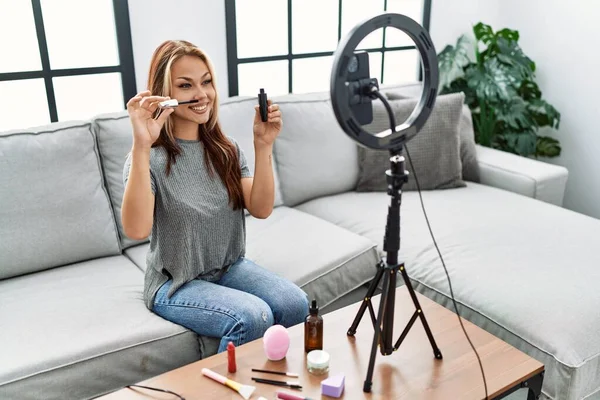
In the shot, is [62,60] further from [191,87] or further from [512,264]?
[512,264]

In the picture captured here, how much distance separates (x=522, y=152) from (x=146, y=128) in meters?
2.12

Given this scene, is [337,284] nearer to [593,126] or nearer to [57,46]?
[57,46]

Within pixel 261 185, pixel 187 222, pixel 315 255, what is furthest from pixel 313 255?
pixel 187 222

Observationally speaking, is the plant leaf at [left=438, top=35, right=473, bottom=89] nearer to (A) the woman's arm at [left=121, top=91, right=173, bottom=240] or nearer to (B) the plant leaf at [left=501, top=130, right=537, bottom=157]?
(B) the plant leaf at [left=501, top=130, right=537, bottom=157]

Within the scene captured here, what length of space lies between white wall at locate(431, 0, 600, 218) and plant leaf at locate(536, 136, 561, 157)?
9 cm

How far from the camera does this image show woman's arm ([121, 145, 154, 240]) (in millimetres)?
1346

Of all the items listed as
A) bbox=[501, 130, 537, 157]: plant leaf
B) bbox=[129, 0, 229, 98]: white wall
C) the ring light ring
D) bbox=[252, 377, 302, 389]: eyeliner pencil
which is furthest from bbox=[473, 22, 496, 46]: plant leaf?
bbox=[252, 377, 302, 389]: eyeliner pencil

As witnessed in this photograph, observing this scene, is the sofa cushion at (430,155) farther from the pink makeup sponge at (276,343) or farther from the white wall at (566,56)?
the pink makeup sponge at (276,343)

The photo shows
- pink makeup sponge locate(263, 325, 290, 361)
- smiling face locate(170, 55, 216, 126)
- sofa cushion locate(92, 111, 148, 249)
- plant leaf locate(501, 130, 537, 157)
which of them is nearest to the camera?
pink makeup sponge locate(263, 325, 290, 361)

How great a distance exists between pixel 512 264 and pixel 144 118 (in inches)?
45.9

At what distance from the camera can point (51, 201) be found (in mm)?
1761

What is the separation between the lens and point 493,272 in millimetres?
1696

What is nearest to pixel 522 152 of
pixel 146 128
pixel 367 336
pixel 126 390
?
pixel 367 336

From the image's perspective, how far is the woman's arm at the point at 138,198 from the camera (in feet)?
4.42
